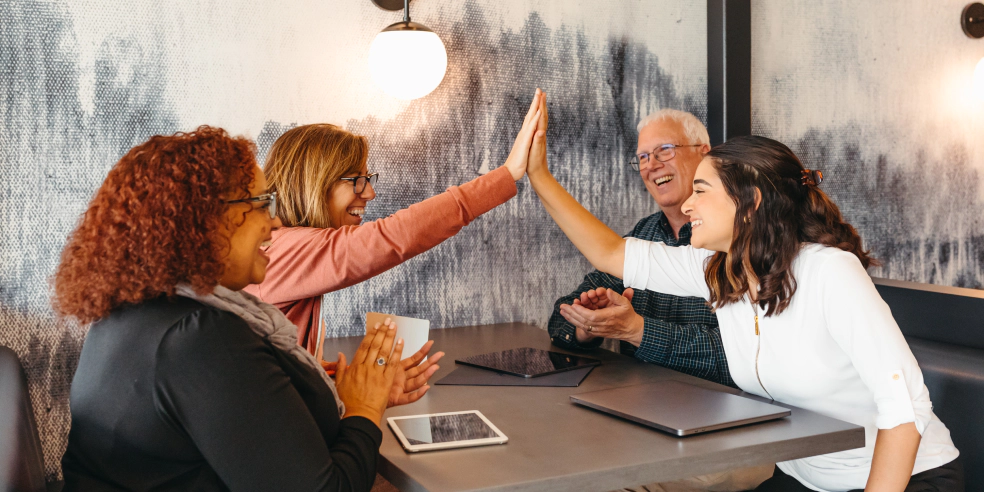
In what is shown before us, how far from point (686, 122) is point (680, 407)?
148 cm

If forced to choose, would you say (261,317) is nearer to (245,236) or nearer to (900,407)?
(245,236)

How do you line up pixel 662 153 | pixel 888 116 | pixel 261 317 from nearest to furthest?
1. pixel 261 317
2. pixel 662 153
3. pixel 888 116

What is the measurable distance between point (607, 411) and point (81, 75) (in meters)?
1.82

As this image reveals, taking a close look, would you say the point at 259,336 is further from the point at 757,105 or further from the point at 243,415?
the point at 757,105

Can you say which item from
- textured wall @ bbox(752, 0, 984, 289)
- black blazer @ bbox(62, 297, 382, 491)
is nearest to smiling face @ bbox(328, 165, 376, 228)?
black blazer @ bbox(62, 297, 382, 491)

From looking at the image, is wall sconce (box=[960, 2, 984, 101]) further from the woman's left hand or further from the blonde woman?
the woman's left hand

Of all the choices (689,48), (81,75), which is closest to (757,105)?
(689,48)

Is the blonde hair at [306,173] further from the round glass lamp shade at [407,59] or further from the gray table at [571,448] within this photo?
the gray table at [571,448]

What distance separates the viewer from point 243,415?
3.29ft

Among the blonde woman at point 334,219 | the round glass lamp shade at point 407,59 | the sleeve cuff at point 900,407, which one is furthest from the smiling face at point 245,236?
the round glass lamp shade at point 407,59

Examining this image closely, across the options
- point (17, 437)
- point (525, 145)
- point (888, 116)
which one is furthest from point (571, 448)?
point (888, 116)

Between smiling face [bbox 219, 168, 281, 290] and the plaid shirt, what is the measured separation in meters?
1.23

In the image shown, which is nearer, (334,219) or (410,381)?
(410,381)

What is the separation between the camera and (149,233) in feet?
3.44
